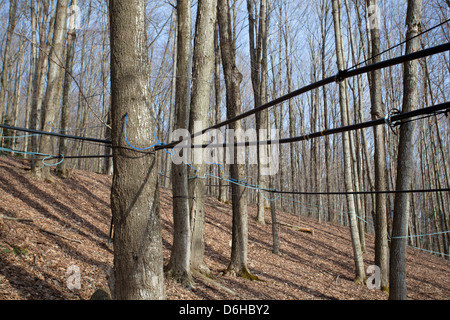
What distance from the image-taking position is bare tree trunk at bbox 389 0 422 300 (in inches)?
205

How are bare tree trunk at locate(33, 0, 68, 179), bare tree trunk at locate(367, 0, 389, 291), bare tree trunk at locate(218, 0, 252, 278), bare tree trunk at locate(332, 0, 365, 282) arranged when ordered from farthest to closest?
bare tree trunk at locate(33, 0, 68, 179) < bare tree trunk at locate(332, 0, 365, 282) < bare tree trunk at locate(367, 0, 389, 291) < bare tree trunk at locate(218, 0, 252, 278)

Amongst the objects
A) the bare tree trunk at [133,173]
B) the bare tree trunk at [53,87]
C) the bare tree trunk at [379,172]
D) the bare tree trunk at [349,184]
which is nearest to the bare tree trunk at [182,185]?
the bare tree trunk at [133,173]

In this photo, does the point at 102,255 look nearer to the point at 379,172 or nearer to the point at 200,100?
the point at 200,100

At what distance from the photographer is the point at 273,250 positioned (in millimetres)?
10500

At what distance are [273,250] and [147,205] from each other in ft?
27.5

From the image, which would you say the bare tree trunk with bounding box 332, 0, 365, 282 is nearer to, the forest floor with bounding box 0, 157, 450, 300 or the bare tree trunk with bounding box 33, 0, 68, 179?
the forest floor with bounding box 0, 157, 450, 300

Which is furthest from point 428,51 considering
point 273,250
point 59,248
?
point 273,250

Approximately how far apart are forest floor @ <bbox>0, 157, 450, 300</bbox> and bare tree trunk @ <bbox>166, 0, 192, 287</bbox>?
0.34 meters

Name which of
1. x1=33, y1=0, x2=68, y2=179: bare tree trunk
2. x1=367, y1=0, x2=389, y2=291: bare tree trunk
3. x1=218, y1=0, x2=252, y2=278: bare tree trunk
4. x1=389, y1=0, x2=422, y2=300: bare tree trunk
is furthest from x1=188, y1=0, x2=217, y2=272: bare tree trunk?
x1=33, y1=0, x2=68, y2=179: bare tree trunk

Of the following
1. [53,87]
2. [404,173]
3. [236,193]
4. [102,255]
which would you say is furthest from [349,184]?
[53,87]

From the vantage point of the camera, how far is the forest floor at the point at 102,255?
15.9ft

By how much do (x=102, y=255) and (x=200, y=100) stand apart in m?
3.57

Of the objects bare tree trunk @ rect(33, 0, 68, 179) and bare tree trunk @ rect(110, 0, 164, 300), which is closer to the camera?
bare tree trunk @ rect(110, 0, 164, 300)

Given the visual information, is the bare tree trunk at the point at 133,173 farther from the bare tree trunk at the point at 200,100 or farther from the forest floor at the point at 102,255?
the bare tree trunk at the point at 200,100
